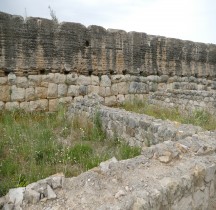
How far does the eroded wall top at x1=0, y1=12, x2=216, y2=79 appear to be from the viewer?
720cm

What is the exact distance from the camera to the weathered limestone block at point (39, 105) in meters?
7.53

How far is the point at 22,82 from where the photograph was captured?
739cm

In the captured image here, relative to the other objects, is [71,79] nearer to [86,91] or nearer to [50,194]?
[86,91]

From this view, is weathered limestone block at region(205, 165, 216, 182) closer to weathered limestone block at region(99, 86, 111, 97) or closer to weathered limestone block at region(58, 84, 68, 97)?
weathered limestone block at region(58, 84, 68, 97)

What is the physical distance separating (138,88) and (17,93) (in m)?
4.22

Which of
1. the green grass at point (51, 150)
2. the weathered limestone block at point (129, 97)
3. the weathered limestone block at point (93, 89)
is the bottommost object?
the green grass at point (51, 150)

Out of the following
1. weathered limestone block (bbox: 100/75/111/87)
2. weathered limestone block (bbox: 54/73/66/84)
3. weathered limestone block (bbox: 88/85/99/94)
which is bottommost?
weathered limestone block (bbox: 88/85/99/94)

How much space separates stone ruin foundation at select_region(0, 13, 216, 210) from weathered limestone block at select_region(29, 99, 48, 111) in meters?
0.03

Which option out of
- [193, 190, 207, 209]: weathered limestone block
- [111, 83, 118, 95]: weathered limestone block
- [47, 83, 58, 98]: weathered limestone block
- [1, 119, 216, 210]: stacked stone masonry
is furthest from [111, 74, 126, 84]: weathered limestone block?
[193, 190, 207, 209]: weathered limestone block

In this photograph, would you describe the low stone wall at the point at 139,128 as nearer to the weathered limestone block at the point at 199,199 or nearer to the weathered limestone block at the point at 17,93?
the weathered limestone block at the point at 199,199

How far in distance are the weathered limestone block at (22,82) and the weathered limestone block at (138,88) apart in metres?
3.60

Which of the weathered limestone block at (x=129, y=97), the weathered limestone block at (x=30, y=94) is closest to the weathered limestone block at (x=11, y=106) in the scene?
the weathered limestone block at (x=30, y=94)

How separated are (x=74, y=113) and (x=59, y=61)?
172cm

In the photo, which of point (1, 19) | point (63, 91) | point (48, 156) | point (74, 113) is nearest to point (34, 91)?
point (63, 91)
